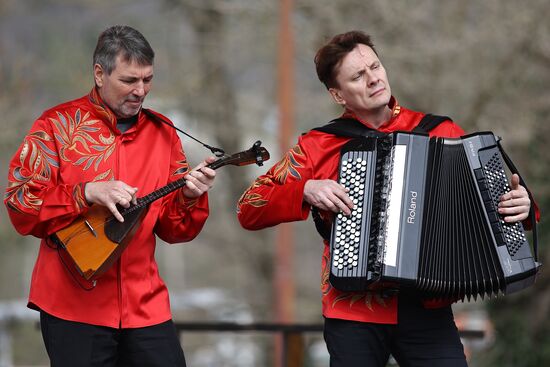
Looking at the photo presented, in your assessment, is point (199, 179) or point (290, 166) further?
point (290, 166)

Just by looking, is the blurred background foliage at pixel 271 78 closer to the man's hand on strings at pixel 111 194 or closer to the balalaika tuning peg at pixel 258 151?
the balalaika tuning peg at pixel 258 151

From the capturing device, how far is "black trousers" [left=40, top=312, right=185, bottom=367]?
366 centimetres

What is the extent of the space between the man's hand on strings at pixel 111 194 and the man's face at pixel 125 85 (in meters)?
0.31

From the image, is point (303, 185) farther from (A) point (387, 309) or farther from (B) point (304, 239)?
(B) point (304, 239)

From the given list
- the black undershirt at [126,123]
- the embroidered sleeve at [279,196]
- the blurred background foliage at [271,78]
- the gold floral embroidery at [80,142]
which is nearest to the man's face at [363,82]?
the embroidered sleeve at [279,196]

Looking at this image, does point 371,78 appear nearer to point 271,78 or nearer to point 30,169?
point 30,169

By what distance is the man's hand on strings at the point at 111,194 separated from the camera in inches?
141

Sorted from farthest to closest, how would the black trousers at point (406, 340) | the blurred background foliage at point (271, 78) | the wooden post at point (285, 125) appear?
the wooden post at point (285, 125) → the blurred background foliage at point (271, 78) → the black trousers at point (406, 340)

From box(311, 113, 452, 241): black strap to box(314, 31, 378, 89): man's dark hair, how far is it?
0.53 ft

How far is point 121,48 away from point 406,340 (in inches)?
55.3

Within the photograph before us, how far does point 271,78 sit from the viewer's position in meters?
14.3

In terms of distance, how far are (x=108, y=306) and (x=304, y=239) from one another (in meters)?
13.7

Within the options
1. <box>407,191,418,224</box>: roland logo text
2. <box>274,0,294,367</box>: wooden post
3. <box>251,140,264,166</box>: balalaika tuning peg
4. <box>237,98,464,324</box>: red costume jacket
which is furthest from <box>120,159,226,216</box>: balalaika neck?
<box>274,0,294,367</box>: wooden post

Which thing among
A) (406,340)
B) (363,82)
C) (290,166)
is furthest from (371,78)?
(406,340)
